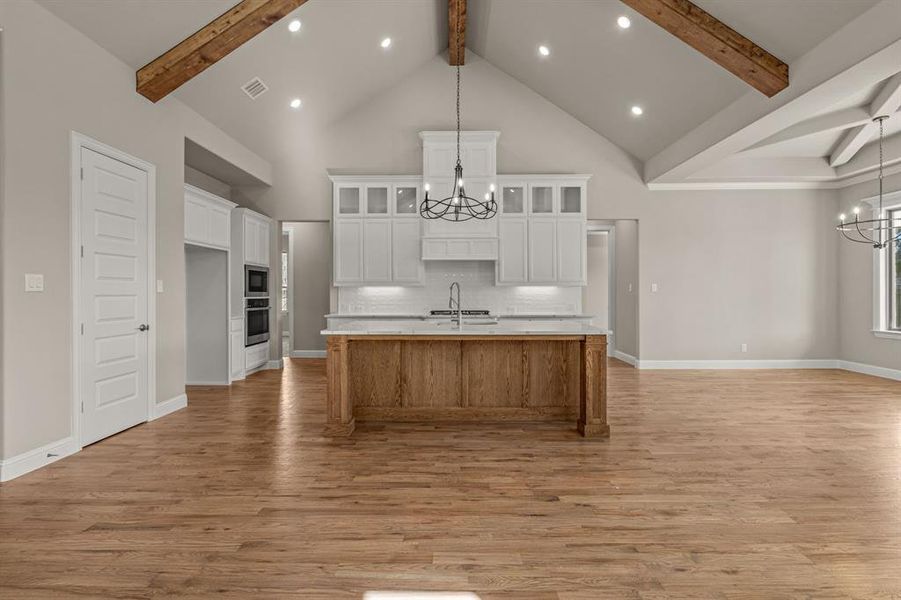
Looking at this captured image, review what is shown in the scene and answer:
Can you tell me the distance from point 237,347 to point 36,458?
354 cm

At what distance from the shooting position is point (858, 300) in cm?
751

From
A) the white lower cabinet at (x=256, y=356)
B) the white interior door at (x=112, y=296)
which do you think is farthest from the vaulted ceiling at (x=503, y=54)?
the white lower cabinet at (x=256, y=356)

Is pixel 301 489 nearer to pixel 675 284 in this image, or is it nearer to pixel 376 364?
pixel 376 364

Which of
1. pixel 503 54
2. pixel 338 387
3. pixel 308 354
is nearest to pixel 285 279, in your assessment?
pixel 308 354

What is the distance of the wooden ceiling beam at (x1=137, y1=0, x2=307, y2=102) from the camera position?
4.52 meters

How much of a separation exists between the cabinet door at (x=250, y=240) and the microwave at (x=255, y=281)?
0.42ft

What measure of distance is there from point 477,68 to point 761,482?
673 centimetres

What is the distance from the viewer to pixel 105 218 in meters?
4.17

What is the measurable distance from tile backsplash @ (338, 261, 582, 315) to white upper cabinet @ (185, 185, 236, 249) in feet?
6.38

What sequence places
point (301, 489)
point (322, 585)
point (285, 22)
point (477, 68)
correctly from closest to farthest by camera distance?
1. point (322, 585)
2. point (301, 489)
3. point (285, 22)
4. point (477, 68)

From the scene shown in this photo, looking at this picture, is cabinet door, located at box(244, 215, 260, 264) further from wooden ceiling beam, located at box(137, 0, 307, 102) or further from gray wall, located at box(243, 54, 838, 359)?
wooden ceiling beam, located at box(137, 0, 307, 102)

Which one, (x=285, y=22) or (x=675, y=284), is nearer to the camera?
(x=285, y=22)

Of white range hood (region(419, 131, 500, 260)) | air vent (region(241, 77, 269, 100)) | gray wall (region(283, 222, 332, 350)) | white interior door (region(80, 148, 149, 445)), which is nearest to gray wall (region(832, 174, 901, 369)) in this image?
white range hood (region(419, 131, 500, 260))

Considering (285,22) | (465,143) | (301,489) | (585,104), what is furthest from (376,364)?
(585,104)
